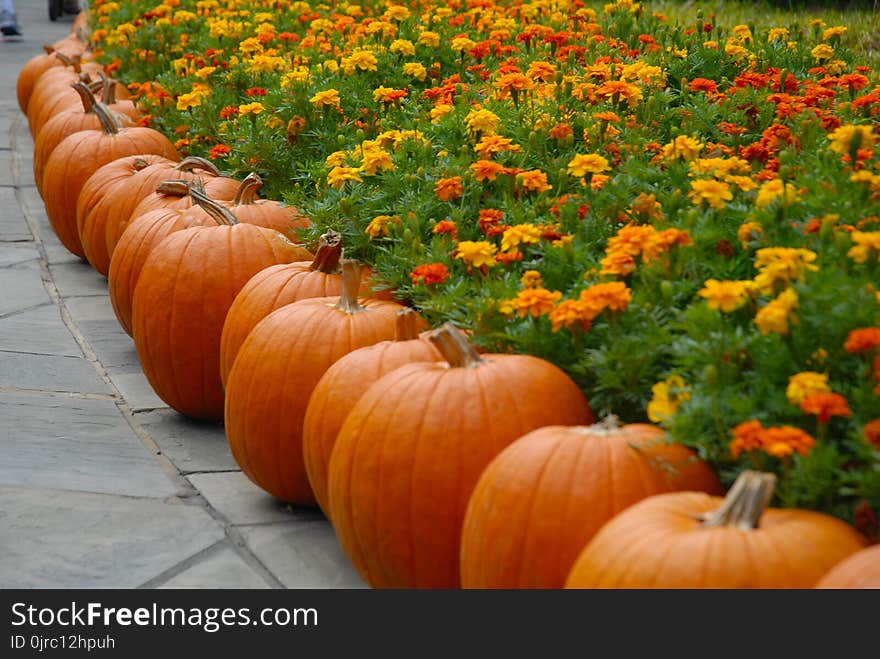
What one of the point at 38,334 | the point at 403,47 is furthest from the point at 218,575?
the point at 403,47

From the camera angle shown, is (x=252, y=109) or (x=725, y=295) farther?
(x=252, y=109)

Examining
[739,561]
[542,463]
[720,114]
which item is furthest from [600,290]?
[720,114]

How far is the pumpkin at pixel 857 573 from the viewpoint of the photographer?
187 cm

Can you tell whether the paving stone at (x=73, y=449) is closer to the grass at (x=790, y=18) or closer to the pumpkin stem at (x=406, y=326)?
the pumpkin stem at (x=406, y=326)

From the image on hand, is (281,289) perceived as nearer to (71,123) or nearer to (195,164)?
(195,164)

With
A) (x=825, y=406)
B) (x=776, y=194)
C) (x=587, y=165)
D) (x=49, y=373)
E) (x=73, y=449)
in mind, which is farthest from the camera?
(x=49, y=373)

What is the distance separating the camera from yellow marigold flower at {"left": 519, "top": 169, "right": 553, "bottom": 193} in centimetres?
365

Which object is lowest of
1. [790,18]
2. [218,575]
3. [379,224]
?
[218,575]

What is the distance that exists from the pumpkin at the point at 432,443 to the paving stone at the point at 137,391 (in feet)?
5.70

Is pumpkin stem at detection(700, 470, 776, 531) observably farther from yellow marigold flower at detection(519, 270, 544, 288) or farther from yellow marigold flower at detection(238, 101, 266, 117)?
yellow marigold flower at detection(238, 101, 266, 117)

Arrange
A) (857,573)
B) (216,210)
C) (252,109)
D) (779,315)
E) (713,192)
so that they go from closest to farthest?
1. (857,573)
2. (779,315)
3. (713,192)
4. (216,210)
5. (252,109)

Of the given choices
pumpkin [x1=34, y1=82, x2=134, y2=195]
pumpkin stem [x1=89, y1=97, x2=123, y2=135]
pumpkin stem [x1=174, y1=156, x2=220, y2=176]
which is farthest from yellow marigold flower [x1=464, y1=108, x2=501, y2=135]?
pumpkin [x1=34, y1=82, x2=134, y2=195]

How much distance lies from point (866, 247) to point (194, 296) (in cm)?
228

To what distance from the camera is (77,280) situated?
19.8 feet
